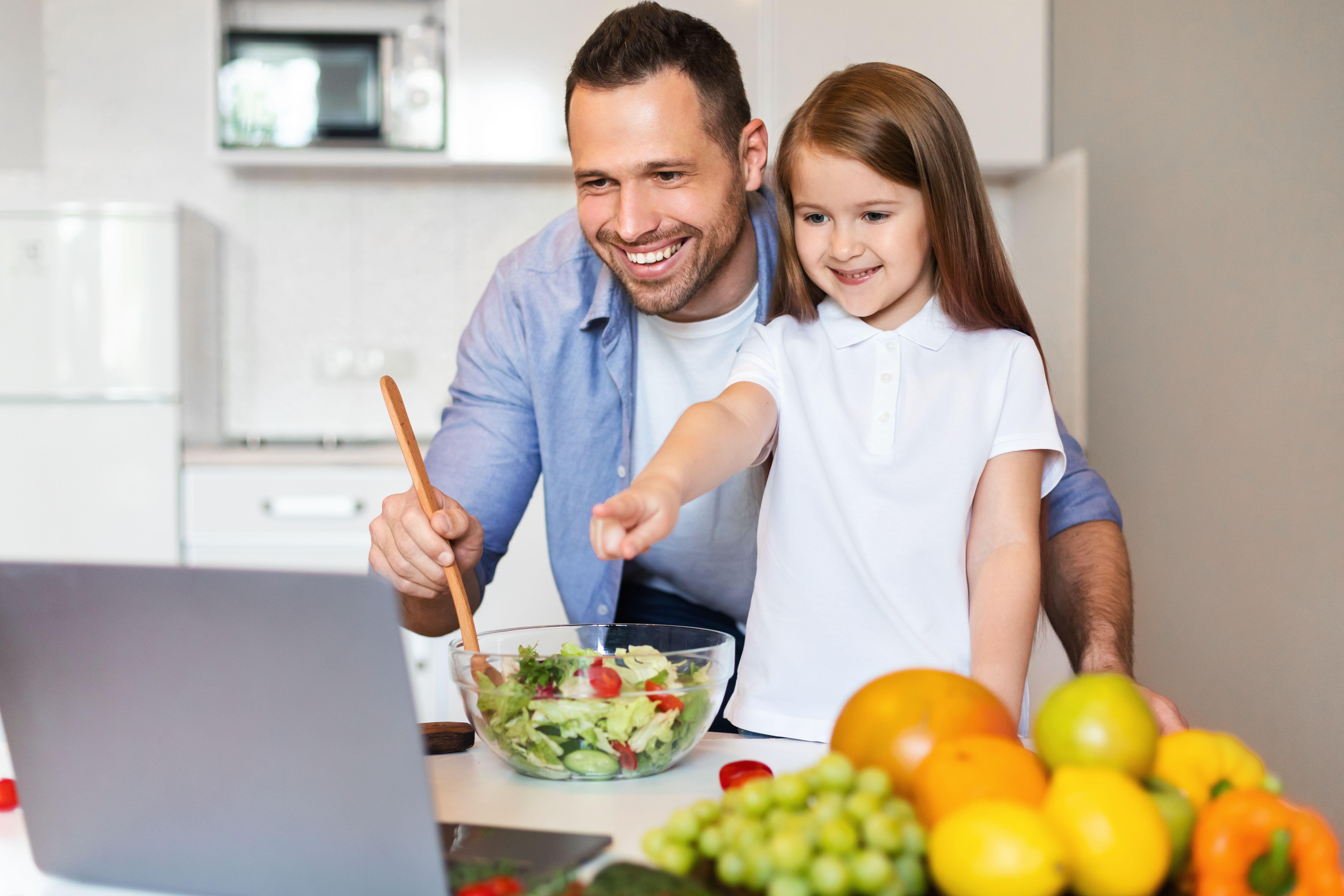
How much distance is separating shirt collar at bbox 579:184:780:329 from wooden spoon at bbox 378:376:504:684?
60 centimetres

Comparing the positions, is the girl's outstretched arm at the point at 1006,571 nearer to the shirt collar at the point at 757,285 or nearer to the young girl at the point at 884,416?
the young girl at the point at 884,416

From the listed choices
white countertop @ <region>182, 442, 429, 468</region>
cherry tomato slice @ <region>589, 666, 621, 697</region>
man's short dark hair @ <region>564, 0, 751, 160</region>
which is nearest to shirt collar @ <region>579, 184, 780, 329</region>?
man's short dark hair @ <region>564, 0, 751, 160</region>

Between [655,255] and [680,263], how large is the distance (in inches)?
1.4

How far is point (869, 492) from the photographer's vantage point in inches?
48.2

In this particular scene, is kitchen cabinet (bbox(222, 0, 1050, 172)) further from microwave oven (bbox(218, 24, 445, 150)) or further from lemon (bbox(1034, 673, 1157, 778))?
lemon (bbox(1034, 673, 1157, 778))

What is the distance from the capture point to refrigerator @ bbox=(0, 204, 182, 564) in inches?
104

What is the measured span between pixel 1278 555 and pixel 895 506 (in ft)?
3.04

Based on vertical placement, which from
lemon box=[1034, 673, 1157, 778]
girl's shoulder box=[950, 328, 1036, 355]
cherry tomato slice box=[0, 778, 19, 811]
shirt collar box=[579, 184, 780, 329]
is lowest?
cherry tomato slice box=[0, 778, 19, 811]

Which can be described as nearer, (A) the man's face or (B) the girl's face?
(B) the girl's face

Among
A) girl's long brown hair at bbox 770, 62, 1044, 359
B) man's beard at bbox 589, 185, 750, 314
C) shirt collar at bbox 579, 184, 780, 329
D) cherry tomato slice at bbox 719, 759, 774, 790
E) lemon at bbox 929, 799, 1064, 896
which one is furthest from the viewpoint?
shirt collar at bbox 579, 184, 780, 329

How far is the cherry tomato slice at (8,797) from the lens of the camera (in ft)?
2.53

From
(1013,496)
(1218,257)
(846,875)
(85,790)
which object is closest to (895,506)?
(1013,496)

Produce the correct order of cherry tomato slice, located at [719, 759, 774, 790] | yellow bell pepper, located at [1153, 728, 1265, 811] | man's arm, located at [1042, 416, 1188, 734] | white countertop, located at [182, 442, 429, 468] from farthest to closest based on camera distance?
white countertop, located at [182, 442, 429, 468], man's arm, located at [1042, 416, 1188, 734], cherry tomato slice, located at [719, 759, 774, 790], yellow bell pepper, located at [1153, 728, 1265, 811]

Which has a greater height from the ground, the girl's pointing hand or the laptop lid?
the girl's pointing hand
